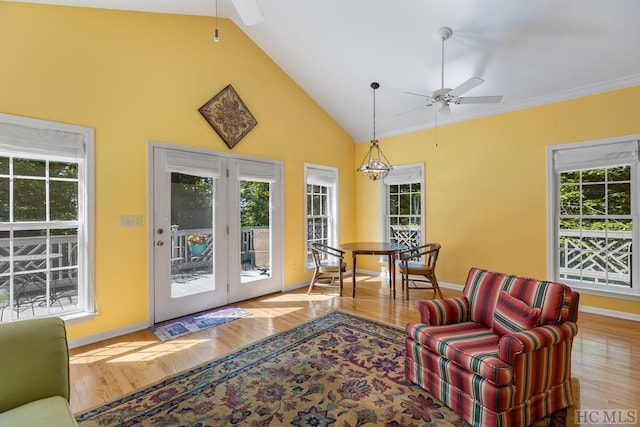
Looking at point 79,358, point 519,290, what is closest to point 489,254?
point 519,290

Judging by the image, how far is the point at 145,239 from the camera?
344cm

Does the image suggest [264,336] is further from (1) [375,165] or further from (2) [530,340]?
(1) [375,165]

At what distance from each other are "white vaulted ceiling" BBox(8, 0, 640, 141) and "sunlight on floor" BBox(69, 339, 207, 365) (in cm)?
333

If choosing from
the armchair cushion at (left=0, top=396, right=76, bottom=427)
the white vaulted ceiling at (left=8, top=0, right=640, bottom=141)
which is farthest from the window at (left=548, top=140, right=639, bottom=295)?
the armchair cushion at (left=0, top=396, right=76, bottom=427)

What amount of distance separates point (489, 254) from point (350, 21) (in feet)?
12.5

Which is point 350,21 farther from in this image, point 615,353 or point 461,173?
point 615,353

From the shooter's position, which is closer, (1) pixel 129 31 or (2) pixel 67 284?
(2) pixel 67 284

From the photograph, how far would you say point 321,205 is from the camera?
5.79m

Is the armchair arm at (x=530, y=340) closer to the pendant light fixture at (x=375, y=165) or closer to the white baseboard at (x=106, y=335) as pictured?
the pendant light fixture at (x=375, y=165)

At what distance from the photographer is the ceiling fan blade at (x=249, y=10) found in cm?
217

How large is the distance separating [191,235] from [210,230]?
0.84ft

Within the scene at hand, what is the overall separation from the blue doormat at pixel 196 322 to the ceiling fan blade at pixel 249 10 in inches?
122

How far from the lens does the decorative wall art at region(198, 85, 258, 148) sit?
3.98 meters

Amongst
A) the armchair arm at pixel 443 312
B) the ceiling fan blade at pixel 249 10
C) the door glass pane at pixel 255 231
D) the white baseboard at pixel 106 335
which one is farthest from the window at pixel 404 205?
the white baseboard at pixel 106 335
